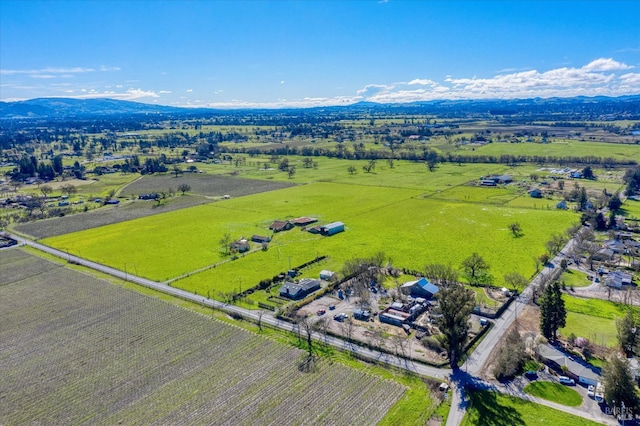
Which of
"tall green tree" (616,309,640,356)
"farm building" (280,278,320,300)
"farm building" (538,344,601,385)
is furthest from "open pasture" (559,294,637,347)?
"farm building" (280,278,320,300)

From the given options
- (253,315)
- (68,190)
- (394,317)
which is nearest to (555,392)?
(394,317)

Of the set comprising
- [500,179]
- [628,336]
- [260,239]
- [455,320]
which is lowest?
[260,239]

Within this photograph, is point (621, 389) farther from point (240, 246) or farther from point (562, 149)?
point (562, 149)

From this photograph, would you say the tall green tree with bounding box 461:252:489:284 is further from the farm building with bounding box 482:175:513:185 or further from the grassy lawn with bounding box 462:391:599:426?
the farm building with bounding box 482:175:513:185

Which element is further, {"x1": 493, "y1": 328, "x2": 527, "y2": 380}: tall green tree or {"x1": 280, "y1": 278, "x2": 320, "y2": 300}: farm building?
{"x1": 280, "y1": 278, "x2": 320, "y2": 300}: farm building

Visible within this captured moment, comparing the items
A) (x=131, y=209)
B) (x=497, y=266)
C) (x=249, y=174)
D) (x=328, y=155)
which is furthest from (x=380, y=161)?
(x=497, y=266)

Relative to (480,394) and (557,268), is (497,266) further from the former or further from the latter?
(480,394)

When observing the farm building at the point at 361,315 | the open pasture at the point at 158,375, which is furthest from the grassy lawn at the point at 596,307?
the open pasture at the point at 158,375
